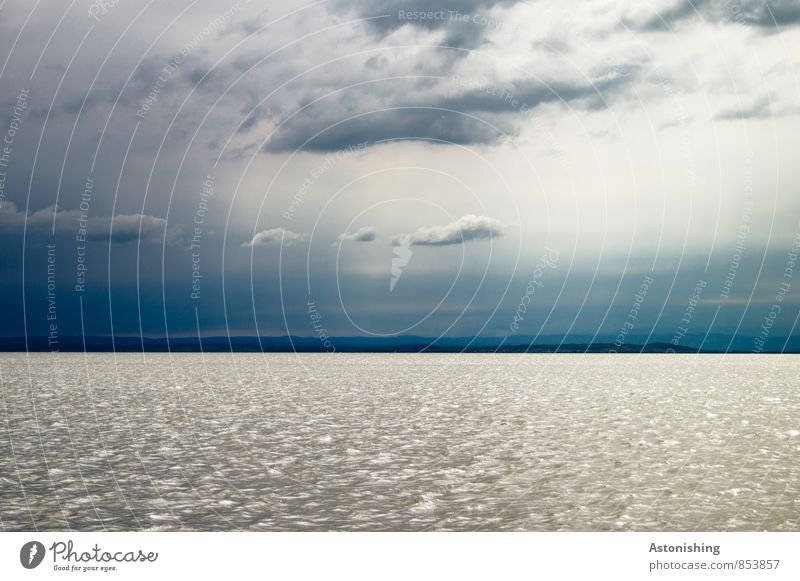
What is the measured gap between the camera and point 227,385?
81125mm

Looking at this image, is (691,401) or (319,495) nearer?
(319,495)

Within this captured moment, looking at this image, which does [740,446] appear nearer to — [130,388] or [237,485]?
[237,485]

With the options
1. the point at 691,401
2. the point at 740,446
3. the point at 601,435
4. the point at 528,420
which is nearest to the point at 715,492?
the point at 740,446

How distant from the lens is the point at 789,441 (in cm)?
3578

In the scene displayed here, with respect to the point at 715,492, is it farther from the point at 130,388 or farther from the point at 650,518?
the point at 130,388

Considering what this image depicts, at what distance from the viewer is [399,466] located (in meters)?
28.6

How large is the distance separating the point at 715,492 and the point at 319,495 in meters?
12.2

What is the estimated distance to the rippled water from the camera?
69.2 feet

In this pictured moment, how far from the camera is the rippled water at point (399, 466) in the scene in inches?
830

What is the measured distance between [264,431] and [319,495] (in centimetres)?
1702
